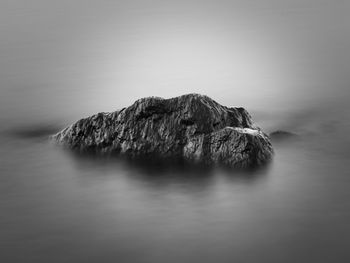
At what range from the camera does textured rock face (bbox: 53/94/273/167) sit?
57.2 feet

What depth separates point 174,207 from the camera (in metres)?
16.1

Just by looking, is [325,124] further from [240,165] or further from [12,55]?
[12,55]

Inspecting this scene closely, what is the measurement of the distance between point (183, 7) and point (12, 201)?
87.4 feet

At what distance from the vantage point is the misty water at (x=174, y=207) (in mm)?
14227

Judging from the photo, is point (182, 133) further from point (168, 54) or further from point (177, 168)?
point (168, 54)

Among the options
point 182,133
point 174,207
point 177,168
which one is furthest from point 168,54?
point 174,207

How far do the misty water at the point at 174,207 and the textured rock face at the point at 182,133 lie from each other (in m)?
0.36

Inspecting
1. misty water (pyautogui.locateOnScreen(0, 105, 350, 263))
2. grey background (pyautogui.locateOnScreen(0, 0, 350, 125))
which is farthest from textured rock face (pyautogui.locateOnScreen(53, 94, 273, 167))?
grey background (pyautogui.locateOnScreen(0, 0, 350, 125))

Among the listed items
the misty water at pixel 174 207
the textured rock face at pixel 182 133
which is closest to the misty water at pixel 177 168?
the misty water at pixel 174 207

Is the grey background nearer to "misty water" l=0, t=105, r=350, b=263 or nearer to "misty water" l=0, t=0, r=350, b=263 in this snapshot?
"misty water" l=0, t=0, r=350, b=263

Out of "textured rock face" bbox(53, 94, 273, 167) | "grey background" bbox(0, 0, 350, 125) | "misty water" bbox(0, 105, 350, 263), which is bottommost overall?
"misty water" bbox(0, 105, 350, 263)

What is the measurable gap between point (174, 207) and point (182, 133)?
89.3 inches

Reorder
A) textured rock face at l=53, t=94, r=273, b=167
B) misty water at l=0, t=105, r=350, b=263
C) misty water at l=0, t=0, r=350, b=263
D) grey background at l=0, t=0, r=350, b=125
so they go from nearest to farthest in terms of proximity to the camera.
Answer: misty water at l=0, t=105, r=350, b=263, misty water at l=0, t=0, r=350, b=263, textured rock face at l=53, t=94, r=273, b=167, grey background at l=0, t=0, r=350, b=125

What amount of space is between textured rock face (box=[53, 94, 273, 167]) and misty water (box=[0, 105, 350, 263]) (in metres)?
0.36
